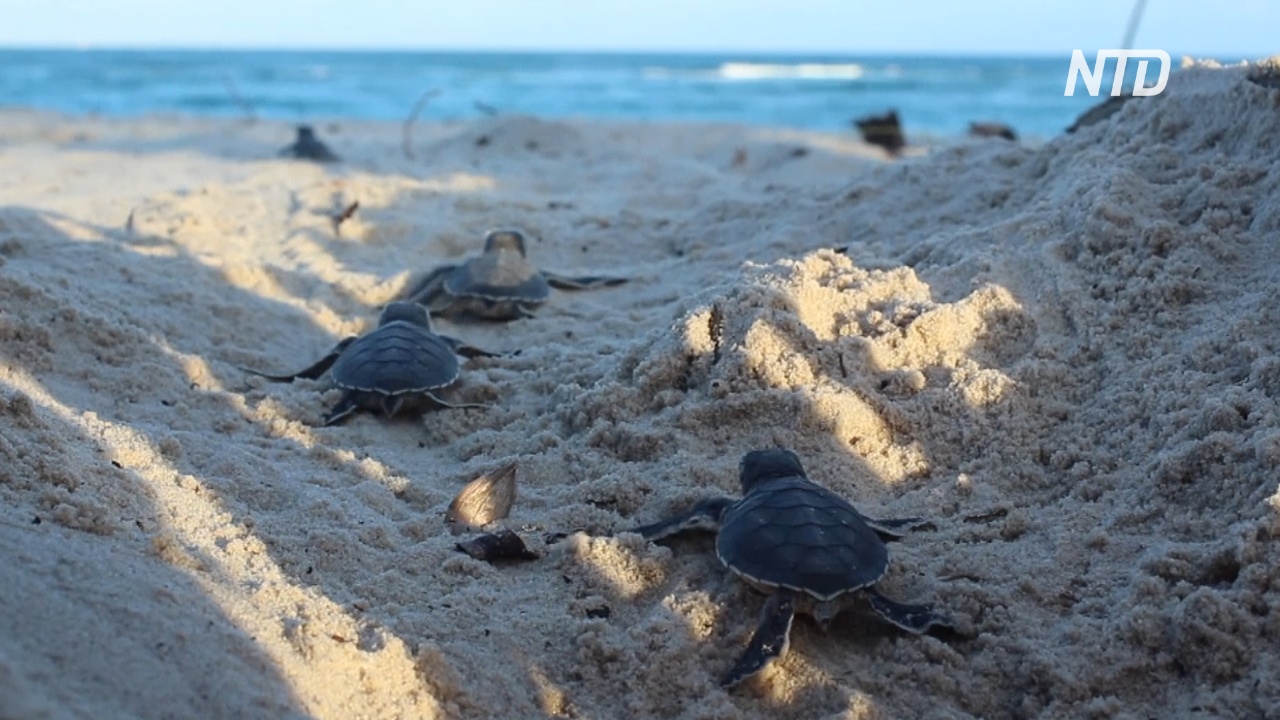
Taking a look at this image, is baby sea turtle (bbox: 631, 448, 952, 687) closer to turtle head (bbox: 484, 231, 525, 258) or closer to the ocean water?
turtle head (bbox: 484, 231, 525, 258)

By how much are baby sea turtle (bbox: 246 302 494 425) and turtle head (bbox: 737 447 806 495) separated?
49.5 inches

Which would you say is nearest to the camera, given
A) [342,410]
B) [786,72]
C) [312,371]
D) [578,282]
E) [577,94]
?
[342,410]

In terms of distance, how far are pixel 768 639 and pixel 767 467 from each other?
1.86 feet

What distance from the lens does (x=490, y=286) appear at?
475 centimetres

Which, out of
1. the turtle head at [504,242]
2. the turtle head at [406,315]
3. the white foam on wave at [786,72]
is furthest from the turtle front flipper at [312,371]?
the white foam on wave at [786,72]

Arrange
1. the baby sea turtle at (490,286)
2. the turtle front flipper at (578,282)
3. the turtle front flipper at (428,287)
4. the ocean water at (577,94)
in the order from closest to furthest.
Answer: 1. the baby sea turtle at (490,286)
2. the turtle front flipper at (428,287)
3. the turtle front flipper at (578,282)
4. the ocean water at (577,94)

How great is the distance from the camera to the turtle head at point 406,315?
4.21 m

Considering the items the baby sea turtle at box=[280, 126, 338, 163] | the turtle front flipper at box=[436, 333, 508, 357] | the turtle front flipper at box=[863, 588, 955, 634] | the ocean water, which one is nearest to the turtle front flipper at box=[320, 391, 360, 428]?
the turtle front flipper at box=[436, 333, 508, 357]

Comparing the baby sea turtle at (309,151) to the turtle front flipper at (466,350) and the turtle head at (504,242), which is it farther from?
the turtle front flipper at (466,350)

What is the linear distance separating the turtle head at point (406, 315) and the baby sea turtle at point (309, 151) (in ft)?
18.1

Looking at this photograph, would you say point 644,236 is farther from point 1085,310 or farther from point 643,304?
point 1085,310

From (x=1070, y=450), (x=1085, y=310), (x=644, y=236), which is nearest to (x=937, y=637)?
(x=1070, y=450)

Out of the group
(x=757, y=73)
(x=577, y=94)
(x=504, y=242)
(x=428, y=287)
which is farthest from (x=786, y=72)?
(x=428, y=287)

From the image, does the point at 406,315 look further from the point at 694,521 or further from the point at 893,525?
the point at 893,525
